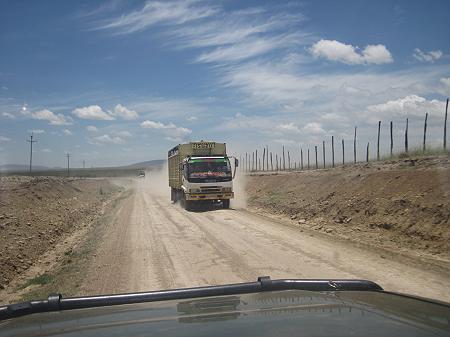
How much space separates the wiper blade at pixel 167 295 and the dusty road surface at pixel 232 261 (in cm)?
370

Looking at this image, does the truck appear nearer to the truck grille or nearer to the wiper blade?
the truck grille

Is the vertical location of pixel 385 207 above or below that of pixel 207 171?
below

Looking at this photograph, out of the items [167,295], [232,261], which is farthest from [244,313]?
[232,261]

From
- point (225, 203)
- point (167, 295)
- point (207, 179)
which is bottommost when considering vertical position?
point (225, 203)

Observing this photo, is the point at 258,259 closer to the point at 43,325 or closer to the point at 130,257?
the point at 130,257

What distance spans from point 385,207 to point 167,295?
12.4 m

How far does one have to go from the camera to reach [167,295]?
3.96m

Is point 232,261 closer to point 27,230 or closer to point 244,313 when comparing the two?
point 244,313

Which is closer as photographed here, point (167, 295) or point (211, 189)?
point (167, 295)

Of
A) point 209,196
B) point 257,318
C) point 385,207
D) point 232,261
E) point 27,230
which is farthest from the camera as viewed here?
point 209,196

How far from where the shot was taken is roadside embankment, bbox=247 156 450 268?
11.9 metres

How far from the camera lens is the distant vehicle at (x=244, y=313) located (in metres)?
2.76

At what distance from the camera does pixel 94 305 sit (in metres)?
3.76

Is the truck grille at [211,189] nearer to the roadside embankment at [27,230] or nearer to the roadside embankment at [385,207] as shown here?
the roadside embankment at [385,207]
